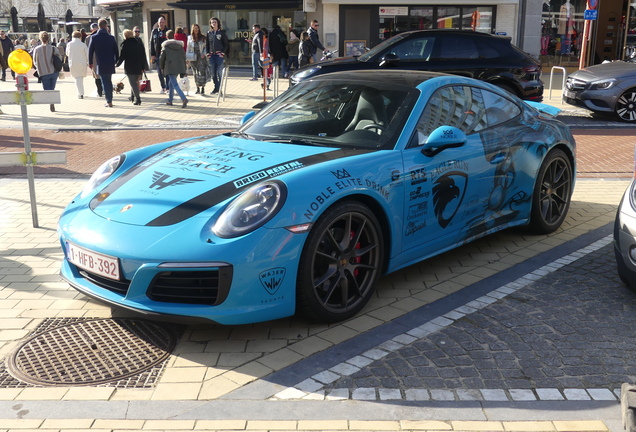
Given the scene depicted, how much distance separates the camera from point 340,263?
412 centimetres

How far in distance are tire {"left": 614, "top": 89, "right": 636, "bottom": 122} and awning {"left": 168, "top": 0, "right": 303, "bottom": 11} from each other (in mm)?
14891

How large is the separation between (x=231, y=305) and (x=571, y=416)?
1765 mm

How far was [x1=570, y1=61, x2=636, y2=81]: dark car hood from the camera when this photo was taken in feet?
44.1

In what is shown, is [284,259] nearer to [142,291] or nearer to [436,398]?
[142,291]

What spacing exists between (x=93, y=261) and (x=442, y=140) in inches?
91.1

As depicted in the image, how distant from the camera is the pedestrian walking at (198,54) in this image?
17188mm

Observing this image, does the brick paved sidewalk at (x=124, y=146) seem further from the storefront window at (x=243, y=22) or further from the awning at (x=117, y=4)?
the awning at (x=117, y=4)

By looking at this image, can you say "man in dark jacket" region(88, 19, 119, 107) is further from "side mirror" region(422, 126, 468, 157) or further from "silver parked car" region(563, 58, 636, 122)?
"side mirror" region(422, 126, 468, 157)

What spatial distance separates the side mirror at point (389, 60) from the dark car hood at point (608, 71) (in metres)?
3.94

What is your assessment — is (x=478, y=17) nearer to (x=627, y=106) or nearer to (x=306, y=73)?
(x=627, y=106)

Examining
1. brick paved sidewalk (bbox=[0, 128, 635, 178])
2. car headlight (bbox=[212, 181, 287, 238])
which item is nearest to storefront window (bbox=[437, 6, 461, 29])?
brick paved sidewalk (bbox=[0, 128, 635, 178])

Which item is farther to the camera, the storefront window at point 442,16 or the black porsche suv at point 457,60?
the storefront window at point 442,16

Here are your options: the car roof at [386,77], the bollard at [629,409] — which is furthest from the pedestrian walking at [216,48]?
the bollard at [629,409]

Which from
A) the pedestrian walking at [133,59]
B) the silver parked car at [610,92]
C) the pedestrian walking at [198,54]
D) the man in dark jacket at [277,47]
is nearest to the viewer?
the silver parked car at [610,92]
